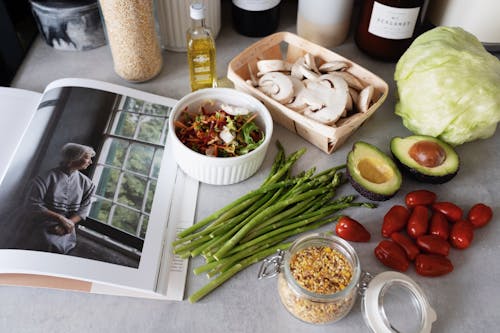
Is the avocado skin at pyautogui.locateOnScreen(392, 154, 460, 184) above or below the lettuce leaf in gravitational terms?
below

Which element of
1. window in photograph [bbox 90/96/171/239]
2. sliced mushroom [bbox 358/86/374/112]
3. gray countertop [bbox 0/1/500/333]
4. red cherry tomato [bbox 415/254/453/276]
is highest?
sliced mushroom [bbox 358/86/374/112]

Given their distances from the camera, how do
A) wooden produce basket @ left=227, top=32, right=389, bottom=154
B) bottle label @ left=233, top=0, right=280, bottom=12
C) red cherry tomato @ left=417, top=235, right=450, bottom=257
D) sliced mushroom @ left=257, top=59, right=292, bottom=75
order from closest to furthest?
red cherry tomato @ left=417, top=235, right=450, bottom=257 < wooden produce basket @ left=227, top=32, right=389, bottom=154 < sliced mushroom @ left=257, top=59, right=292, bottom=75 < bottle label @ left=233, top=0, right=280, bottom=12

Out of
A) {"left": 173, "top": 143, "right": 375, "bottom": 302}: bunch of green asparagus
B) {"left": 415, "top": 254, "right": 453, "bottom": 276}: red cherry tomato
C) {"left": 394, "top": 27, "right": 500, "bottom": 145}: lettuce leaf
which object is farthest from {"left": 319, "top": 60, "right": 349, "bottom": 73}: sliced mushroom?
{"left": 415, "top": 254, "right": 453, "bottom": 276}: red cherry tomato

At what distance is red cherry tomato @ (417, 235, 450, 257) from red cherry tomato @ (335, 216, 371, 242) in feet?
0.31

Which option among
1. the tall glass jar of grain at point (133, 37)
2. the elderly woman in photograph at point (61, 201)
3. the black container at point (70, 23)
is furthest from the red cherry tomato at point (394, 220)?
the black container at point (70, 23)

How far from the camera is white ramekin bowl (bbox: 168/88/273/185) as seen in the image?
88 cm

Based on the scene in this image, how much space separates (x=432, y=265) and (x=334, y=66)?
49cm

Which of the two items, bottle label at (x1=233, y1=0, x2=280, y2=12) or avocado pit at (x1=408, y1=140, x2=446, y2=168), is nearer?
avocado pit at (x1=408, y1=140, x2=446, y2=168)

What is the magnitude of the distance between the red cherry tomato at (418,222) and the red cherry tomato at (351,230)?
79 millimetres

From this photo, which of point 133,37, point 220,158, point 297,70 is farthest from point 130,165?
point 297,70

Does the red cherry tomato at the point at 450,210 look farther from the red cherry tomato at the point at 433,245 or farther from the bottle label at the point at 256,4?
the bottle label at the point at 256,4

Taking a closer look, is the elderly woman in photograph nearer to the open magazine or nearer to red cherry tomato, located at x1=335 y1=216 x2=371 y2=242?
the open magazine

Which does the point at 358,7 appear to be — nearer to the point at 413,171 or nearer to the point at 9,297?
the point at 413,171

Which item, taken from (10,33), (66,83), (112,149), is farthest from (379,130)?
(10,33)
